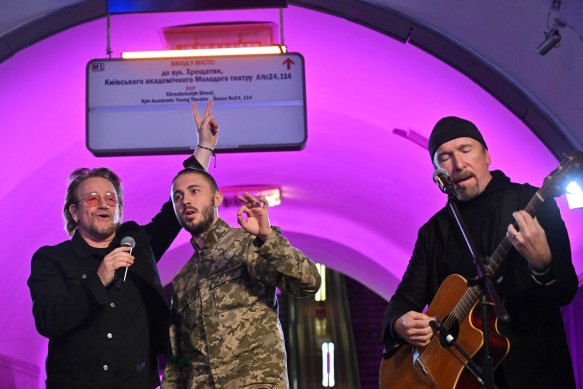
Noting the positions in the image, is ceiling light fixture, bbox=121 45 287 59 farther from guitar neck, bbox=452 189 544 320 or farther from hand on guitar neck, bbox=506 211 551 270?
hand on guitar neck, bbox=506 211 551 270

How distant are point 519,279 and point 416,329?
24.4 inches

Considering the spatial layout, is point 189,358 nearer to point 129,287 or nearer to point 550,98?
point 129,287

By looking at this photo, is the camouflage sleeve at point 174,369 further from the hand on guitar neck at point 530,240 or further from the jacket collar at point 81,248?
the hand on guitar neck at point 530,240

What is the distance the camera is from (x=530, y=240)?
12.6ft

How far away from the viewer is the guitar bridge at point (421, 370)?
4543mm

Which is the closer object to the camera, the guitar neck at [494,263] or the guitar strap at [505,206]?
the guitar neck at [494,263]

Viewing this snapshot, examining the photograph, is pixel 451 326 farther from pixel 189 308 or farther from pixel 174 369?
pixel 174 369

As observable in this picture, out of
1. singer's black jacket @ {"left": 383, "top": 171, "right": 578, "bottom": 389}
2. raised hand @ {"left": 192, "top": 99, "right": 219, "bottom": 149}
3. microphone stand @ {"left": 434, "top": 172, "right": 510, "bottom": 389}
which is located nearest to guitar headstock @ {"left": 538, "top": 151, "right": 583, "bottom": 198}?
singer's black jacket @ {"left": 383, "top": 171, "right": 578, "bottom": 389}

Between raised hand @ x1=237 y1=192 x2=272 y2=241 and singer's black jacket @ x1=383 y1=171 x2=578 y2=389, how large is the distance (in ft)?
2.67

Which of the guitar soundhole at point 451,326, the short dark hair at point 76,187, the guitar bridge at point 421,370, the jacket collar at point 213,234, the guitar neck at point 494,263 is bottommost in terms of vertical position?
the guitar bridge at point 421,370

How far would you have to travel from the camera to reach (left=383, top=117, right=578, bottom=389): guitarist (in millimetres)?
3980

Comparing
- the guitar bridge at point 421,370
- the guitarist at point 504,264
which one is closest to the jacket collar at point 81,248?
the guitarist at point 504,264

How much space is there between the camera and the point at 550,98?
647 centimetres

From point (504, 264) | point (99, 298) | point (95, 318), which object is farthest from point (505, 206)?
point (95, 318)
